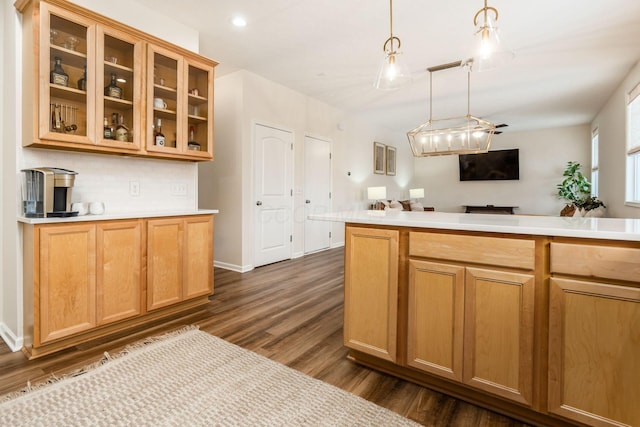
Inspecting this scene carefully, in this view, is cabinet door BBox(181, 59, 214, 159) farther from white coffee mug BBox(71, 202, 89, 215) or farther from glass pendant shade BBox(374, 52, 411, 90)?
glass pendant shade BBox(374, 52, 411, 90)

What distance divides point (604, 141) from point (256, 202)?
6.29 m

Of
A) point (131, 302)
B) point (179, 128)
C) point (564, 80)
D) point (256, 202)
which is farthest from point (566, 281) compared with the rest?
point (564, 80)

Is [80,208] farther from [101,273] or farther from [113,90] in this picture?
[113,90]

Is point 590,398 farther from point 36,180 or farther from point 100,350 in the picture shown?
point 36,180

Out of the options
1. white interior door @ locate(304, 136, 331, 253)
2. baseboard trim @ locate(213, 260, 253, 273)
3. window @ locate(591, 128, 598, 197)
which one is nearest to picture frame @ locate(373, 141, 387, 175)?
white interior door @ locate(304, 136, 331, 253)

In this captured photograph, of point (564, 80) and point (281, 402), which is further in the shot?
point (564, 80)

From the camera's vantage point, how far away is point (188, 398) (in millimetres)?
1604

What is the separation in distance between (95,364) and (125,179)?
151 cm

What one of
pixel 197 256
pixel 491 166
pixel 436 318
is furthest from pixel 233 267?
pixel 491 166

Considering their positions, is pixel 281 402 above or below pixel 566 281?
below

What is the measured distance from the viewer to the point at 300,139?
16.7 feet

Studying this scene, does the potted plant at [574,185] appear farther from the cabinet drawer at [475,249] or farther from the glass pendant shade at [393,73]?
the cabinet drawer at [475,249]

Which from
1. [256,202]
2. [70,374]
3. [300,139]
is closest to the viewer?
[70,374]

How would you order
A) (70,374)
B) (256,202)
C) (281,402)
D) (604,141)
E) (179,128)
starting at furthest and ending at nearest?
(604,141) < (256,202) < (179,128) < (70,374) < (281,402)
